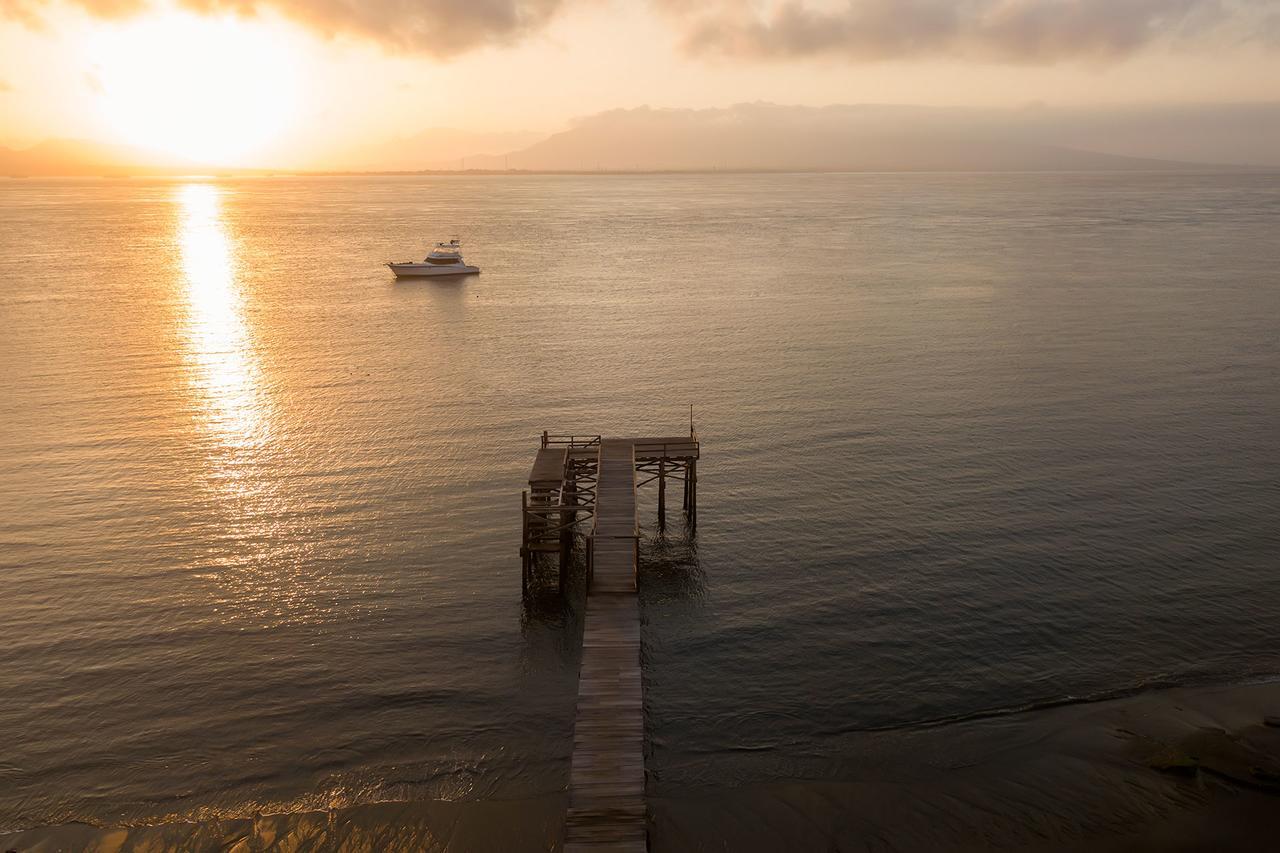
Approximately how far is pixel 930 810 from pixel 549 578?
1671cm

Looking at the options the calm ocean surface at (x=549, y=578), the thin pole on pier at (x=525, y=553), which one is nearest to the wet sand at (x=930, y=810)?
the calm ocean surface at (x=549, y=578)

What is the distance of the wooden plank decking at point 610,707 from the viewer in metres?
21.0

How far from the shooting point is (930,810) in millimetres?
23250

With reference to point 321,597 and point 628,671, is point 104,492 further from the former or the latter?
point 628,671

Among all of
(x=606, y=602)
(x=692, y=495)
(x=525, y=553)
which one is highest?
(x=692, y=495)

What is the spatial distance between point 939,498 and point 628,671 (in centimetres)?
2161

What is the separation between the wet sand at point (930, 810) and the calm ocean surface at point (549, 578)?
904 millimetres

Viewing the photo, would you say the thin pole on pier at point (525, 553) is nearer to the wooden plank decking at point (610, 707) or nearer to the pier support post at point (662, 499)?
the wooden plank decking at point (610, 707)

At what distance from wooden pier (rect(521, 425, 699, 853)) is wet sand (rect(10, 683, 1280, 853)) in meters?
1.63

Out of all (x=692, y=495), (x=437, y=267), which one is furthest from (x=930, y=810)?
(x=437, y=267)

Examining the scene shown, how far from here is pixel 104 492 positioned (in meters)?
43.1

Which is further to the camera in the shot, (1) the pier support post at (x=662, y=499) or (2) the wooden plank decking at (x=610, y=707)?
(1) the pier support post at (x=662, y=499)

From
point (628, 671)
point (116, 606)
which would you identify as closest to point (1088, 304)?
point (628, 671)

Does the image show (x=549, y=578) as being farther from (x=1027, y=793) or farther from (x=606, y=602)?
(x=1027, y=793)
